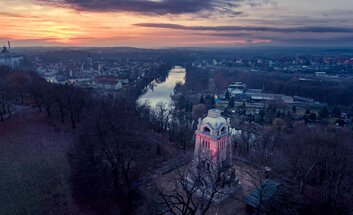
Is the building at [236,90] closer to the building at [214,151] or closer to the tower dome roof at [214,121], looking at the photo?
the building at [214,151]

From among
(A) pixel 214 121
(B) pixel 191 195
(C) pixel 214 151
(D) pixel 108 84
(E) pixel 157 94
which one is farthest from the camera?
Answer: (E) pixel 157 94

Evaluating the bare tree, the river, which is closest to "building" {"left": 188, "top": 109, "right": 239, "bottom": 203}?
the bare tree

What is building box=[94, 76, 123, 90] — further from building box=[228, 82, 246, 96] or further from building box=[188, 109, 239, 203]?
building box=[188, 109, 239, 203]

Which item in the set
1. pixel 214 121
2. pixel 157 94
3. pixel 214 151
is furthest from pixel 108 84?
pixel 214 151

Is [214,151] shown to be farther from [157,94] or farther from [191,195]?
[157,94]

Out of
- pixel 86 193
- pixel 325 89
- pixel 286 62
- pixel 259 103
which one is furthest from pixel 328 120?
pixel 286 62

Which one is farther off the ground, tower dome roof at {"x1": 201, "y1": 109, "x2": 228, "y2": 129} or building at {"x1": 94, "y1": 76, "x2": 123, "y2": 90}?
tower dome roof at {"x1": 201, "y1": 109, "x2": 228, "y2": 129}

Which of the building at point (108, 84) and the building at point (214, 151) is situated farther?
the building at point (108, 84)

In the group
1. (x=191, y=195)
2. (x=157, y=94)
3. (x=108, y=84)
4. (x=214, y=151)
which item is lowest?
(x=157, y=94)

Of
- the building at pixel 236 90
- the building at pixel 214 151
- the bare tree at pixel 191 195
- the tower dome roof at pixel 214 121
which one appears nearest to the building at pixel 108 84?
the building at pixel 236 90

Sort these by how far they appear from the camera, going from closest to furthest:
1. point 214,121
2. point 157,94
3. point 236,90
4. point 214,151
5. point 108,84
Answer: point 214,121
point 214,151
point 108,84
point 157,94
point 236,90

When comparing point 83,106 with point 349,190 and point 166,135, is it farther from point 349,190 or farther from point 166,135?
point 349,190
